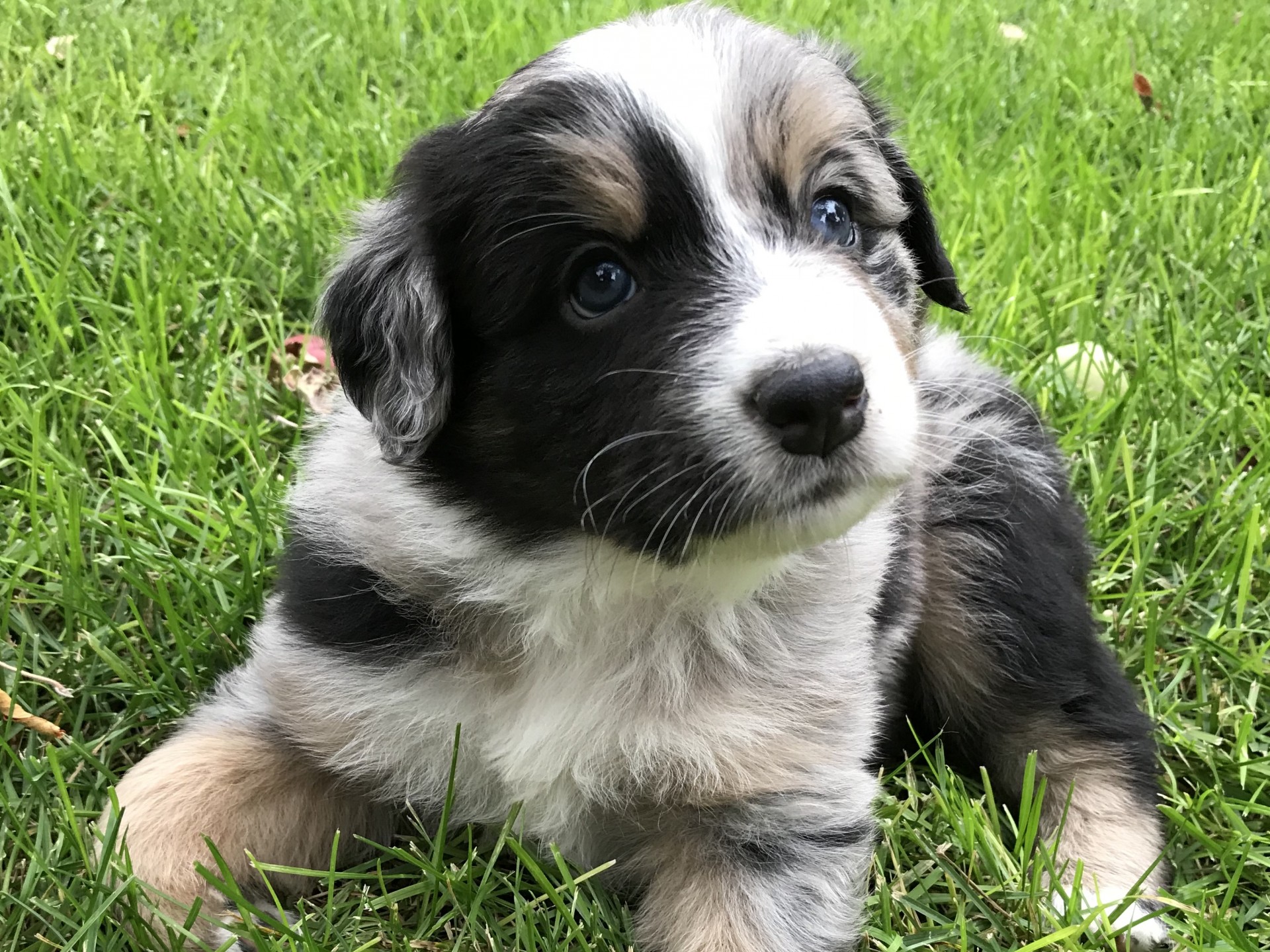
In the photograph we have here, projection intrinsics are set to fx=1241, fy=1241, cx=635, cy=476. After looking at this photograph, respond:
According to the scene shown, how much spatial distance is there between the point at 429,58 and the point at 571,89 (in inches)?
→ 151

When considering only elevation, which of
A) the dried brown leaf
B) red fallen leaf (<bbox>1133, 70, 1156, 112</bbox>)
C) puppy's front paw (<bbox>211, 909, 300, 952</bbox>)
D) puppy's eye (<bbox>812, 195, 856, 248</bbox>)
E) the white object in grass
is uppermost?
puppy's eye (<bbox>812, 195, 856, 248</bbox>)

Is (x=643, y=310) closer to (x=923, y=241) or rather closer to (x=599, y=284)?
(x=599, y=284)

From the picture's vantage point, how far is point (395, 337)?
2.32 meters

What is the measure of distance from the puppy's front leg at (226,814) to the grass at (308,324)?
112mm

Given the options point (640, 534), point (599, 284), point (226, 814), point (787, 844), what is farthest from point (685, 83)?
point (226, 814)

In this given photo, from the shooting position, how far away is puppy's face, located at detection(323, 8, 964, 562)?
80.5 inches

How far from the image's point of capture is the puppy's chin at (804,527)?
6.88 ft

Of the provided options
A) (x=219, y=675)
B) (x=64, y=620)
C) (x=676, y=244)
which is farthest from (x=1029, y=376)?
(x=64, y=620)

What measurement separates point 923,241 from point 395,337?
1.33 meters

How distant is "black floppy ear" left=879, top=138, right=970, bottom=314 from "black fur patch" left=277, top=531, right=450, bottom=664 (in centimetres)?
140

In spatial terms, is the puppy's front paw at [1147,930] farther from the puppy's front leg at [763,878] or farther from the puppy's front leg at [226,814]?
the puppy's front leg at [226,814]

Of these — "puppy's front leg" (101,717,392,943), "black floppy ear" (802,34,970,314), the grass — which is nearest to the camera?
"puppy's front leg" (101,717,392,943)

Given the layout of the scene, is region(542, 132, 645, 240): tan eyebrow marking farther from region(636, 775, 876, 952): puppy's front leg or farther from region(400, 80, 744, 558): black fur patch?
region(636, 775, 876, 952): puppy's front leg

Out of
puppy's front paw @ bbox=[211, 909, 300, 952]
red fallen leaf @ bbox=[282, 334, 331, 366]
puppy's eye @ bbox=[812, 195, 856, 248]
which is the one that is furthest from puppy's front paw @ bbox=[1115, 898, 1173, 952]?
red fallen leaf @ bbox=[282, 334, 331, 366]
